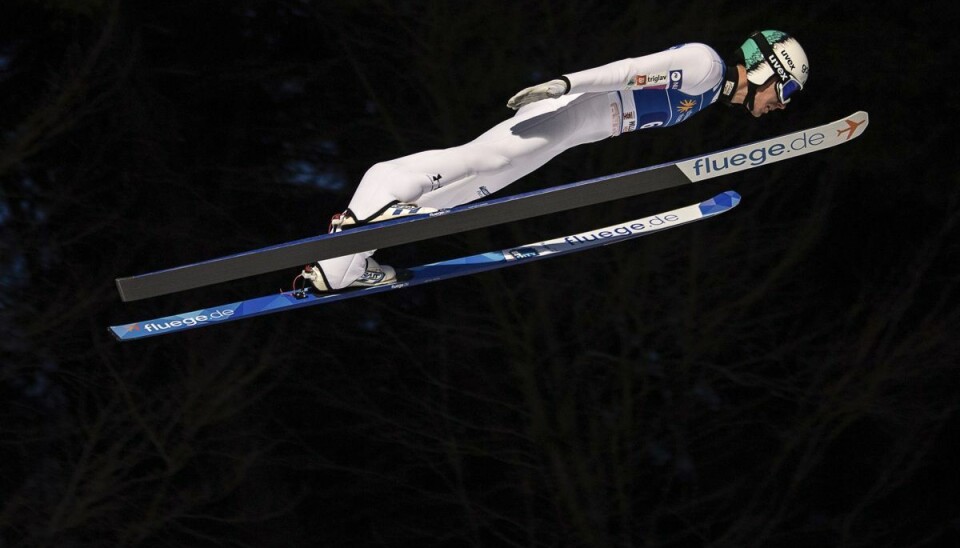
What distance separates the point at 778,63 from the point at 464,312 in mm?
4814

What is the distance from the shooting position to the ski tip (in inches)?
293

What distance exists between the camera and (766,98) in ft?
23.2

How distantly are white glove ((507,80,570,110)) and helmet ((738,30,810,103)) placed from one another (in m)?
1.13

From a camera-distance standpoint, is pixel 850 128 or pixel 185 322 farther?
pixel 185 322

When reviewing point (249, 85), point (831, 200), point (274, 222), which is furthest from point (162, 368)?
point (831, 200)

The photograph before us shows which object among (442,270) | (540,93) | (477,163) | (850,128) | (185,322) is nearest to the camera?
(540,93)

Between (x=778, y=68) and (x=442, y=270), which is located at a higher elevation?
(x=778, y=68)

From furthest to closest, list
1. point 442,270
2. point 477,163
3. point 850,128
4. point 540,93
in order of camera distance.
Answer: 1. point 442,270
2. point 850,128
3. point 477,163
4. point 540,93

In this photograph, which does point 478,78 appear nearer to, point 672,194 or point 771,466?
point 672,194

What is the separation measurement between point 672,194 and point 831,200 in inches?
44.9

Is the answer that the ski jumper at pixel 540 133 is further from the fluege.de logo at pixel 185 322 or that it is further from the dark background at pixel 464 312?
the dark background at pixel 464 312

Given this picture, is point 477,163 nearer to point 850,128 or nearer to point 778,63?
point 778,63

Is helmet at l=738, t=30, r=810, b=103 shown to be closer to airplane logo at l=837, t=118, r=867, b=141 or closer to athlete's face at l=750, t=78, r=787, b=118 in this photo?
athlete's face at l=750, t=78, r=787, b=118

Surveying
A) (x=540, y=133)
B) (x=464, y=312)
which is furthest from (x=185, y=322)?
(x=464, y=312)
